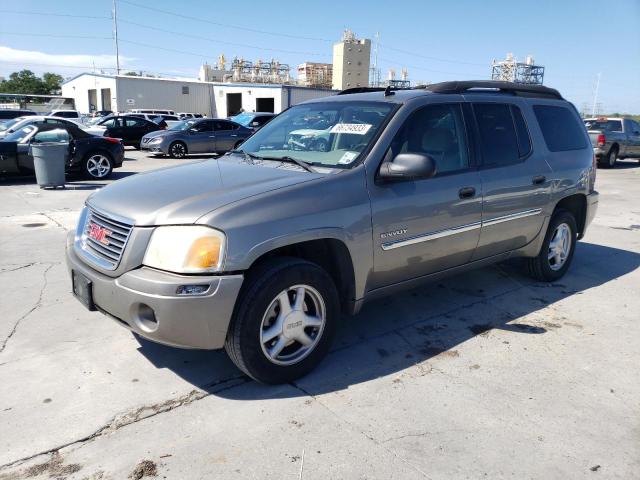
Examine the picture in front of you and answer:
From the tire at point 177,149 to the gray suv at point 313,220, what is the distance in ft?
50.0

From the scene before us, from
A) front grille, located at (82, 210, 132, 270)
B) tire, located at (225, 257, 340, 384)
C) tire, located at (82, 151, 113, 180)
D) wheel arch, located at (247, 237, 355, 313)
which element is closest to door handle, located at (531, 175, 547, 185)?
wheel arch, located at (247, 237, 355, 313)

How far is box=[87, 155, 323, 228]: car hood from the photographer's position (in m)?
2.98

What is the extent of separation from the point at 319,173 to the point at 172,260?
1137 mm

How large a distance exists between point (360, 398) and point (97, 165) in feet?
37.6

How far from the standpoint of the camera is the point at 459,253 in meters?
4.20

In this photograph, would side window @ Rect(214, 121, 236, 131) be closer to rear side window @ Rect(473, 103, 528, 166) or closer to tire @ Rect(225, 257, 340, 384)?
rear side window @ Rect(473, 103, 528, 166)

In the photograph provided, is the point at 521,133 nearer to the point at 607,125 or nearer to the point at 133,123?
the point at 607,125

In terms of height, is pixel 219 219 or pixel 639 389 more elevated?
pixel 219 219

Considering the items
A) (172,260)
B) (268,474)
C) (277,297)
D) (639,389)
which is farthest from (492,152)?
(268,474)

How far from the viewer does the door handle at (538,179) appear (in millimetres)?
4732

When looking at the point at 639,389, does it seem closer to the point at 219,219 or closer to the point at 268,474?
the point at 268,474

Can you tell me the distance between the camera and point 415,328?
425 cm

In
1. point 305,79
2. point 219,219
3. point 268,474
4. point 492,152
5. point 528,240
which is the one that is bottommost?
point 268,474

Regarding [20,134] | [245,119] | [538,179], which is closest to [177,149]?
[245,119]
